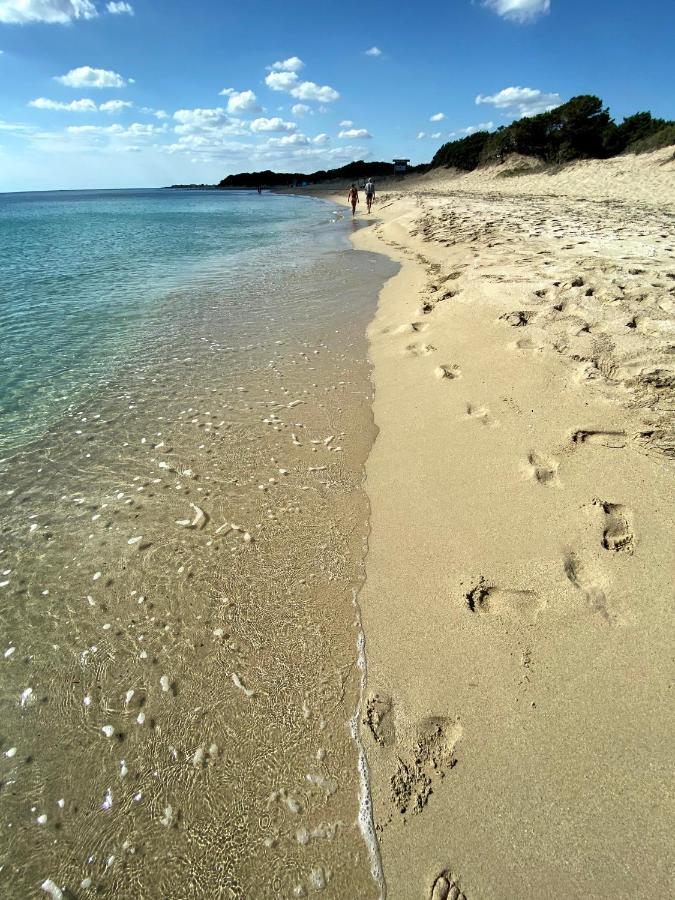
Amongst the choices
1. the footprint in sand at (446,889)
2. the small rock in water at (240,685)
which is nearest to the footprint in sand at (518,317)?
the small rock in water at (240,685)

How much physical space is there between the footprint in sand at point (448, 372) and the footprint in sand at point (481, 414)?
777mm

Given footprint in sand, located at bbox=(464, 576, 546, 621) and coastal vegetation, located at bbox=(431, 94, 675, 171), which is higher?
coastal vegetation, located at bbox=(431, 94, 675, 171)

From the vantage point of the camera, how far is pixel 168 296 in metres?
11.9

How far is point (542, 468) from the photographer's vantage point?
3824mm

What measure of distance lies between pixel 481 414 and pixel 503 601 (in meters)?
2.31

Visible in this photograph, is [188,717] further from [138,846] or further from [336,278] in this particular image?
[336,278]

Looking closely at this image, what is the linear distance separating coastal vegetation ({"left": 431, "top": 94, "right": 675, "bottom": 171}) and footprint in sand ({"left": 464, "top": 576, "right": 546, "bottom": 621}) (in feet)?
112

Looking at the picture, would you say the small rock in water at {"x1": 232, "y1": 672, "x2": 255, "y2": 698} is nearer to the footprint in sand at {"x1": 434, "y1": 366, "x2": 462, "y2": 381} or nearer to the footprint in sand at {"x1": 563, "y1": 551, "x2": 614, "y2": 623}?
the footprint in sand at {"x1": 563, "y1": 551, "x2": 614, "y2": 623}

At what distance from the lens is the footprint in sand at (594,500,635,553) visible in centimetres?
303

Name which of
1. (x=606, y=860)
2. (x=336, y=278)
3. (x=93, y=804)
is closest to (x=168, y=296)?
(x=336, y=278)

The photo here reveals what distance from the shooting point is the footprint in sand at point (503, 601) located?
2.84m

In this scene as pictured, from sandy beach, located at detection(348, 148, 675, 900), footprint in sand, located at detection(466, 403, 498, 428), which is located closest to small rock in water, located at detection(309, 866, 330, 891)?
sandy beach, located at detection(348, 148, 675, 900)

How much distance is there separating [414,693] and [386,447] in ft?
8.74

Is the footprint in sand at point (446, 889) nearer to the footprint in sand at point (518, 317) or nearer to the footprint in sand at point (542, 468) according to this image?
the footprint in sand at point (542, 468)
